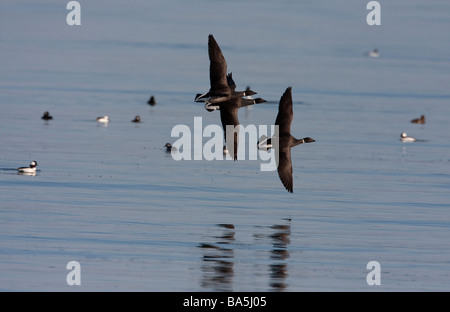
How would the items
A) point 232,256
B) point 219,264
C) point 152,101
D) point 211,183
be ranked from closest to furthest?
point 219,264 → point 232,256 → point 211,183 → point 152,101

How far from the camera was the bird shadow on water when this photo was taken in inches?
792

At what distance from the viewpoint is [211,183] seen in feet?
102

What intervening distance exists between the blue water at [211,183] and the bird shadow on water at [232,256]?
0.05 m

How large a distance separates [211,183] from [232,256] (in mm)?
9177

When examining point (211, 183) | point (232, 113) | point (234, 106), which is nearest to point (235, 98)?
point (234, 106)

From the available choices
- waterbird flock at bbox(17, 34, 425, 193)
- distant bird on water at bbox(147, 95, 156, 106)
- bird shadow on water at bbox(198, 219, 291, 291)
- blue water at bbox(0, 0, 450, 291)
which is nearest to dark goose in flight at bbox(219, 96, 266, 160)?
waterbird flock at bbox(17, 34, 425, 193)

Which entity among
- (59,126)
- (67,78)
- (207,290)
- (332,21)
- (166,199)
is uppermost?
(332,21)

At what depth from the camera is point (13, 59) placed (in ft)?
224

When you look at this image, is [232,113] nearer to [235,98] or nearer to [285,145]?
[235,98]

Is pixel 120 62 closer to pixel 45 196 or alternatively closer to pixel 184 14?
pixel 45 196

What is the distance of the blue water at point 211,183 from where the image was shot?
2116cm

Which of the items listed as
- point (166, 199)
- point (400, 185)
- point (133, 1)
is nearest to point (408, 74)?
point (400, 185)

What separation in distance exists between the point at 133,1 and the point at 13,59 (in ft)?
281

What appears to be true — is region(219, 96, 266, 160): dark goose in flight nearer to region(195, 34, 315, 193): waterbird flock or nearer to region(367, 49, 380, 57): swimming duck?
region(195, 34, 315, 193): waterbird flock
